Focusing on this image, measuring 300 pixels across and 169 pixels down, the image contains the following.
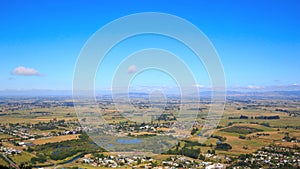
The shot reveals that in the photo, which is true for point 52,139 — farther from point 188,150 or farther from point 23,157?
point 188,150

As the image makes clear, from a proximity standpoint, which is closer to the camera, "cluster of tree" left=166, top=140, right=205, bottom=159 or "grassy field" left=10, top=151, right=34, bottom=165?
"grassy field" left=10, top=151, right=34, bottom=165

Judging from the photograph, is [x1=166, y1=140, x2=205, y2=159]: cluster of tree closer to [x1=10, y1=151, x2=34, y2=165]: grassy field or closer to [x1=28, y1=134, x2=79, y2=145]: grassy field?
[x1=10, y1=151, x2=34, y2=165]: grassy field

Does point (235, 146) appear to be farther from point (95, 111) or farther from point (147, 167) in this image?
point (95, 111)

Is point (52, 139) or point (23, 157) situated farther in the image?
point (52, 139)

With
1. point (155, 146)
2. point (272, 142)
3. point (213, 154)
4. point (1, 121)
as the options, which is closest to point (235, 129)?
point (272, 142)

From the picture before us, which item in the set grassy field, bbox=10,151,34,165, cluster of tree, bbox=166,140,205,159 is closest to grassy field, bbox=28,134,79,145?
grassy field, bbox=10,151,34,165

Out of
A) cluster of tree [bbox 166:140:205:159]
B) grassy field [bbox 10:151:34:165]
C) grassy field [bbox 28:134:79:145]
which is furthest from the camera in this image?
grassy field [bbox 28:134:79:145]

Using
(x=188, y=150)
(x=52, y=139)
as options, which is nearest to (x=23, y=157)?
(x=52, y=139)

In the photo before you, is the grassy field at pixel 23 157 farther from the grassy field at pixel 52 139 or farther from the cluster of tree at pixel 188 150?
the cluster of tree at pixel 188 150

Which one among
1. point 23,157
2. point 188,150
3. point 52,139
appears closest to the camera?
point 23,157

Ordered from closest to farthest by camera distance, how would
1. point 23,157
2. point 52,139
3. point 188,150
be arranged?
point 23,157, point 188,150, point 52,139

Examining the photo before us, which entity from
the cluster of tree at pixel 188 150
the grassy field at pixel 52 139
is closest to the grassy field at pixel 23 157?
the grassy field at pixel 52 139
